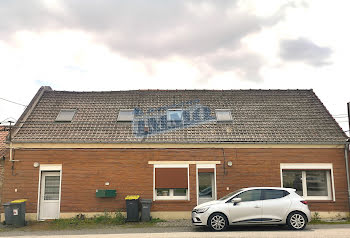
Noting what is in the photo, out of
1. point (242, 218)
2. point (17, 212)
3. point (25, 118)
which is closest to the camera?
point (242, 218)

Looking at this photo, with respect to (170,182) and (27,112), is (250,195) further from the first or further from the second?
(27,112)

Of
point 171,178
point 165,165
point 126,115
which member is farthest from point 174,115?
point 171,178

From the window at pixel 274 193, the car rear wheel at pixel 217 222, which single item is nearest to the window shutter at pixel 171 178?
the car rear wheel at pixel 217 222

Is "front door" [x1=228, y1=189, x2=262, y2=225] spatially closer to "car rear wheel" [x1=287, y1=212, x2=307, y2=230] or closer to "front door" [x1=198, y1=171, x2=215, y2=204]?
"car rear wheel" [x1=287, y1=212, x2=307, y2=230]

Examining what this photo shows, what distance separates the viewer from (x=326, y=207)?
13289 mm

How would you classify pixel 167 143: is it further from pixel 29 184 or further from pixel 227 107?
pixel 29 184

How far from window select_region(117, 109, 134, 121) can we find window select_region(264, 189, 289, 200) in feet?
24.9

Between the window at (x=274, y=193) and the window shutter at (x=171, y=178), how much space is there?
387cm

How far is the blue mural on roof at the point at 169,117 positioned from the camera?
14.7m

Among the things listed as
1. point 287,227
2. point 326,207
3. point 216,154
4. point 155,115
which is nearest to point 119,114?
point 155,115

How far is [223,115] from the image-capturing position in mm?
15711

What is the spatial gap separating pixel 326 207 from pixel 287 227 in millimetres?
3508

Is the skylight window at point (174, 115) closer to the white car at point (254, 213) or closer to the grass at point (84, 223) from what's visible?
the grass at point (84, 223)

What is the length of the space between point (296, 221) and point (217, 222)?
274 cm
